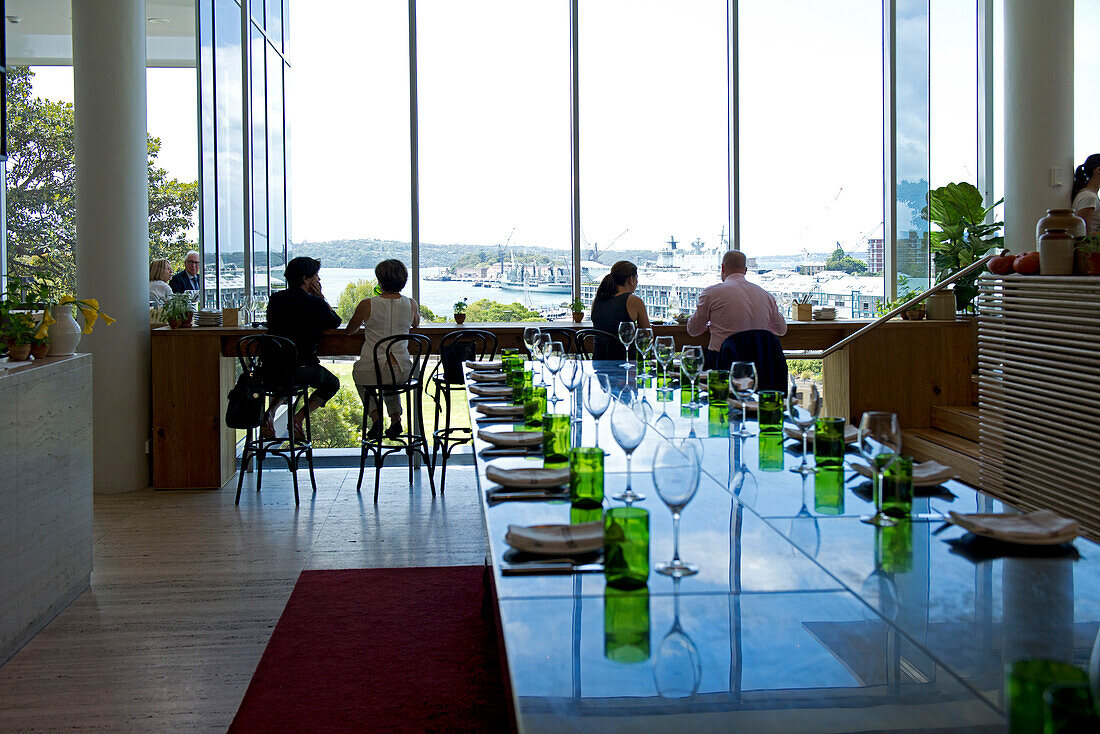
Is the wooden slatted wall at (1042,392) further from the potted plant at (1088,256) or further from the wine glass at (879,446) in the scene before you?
the wine glass at (879,446)

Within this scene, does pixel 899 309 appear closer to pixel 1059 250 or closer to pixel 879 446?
pixel 1059 250

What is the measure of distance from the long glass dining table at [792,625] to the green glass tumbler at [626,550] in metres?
0.03

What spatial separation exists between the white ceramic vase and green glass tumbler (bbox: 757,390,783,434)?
9.60 feet

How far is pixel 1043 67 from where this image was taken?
7.26 m

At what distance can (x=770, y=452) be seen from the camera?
2.65 metres

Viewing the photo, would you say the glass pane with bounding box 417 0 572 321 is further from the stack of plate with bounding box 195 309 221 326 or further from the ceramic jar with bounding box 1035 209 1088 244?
the ceramic jar with bounding box 1035 209 1088 244

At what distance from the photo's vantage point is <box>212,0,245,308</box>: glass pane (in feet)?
24.0

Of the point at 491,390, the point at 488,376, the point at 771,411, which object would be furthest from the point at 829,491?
the point at 488,376

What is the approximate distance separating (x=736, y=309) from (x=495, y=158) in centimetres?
296

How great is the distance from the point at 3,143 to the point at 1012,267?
4881mm

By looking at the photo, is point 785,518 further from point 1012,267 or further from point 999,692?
point 1012,267

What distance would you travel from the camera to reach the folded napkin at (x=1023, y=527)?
1798mm

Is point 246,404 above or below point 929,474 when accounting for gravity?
below

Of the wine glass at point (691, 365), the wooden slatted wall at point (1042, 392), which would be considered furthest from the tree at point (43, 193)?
the wooden slatted wall at point (1042, 392)
